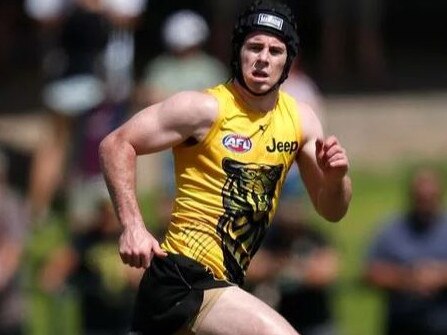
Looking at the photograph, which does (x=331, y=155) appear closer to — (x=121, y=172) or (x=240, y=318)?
(x=240, y=318)

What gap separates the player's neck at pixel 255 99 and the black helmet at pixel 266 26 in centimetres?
4

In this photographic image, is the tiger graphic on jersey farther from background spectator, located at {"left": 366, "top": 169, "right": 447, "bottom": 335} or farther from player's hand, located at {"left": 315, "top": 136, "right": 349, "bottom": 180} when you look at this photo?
background spectator, located at {"left": 366, "top": 169, "right": 447, "bottom": 335}

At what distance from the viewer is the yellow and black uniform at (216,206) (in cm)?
779

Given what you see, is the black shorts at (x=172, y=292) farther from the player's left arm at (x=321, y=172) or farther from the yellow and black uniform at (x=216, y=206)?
the player's left arm at (x=321, y=172)

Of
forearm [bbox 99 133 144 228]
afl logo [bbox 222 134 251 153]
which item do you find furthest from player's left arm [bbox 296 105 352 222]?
forearm [bbox 99 133 144 228]

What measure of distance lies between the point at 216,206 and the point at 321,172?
54 cm

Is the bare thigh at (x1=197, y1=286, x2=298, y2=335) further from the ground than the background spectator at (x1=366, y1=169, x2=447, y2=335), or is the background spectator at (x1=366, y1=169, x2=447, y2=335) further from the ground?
the bare thigh at (x1=197, y1=286, x2=298, y2=335)

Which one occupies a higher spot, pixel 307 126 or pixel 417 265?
pixel 307 126

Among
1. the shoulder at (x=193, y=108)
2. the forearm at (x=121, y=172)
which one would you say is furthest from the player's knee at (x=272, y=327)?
the shoulder at (x=193, y=108)

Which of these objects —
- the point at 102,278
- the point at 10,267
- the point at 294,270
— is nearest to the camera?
the point at 294,270

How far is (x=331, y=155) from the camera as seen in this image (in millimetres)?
7727

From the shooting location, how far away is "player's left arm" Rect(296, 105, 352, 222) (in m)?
7.79

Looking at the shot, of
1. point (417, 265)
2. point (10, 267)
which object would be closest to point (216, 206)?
point (417, 265)

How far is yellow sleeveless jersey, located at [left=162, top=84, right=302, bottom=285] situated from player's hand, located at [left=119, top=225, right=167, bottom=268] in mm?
316
